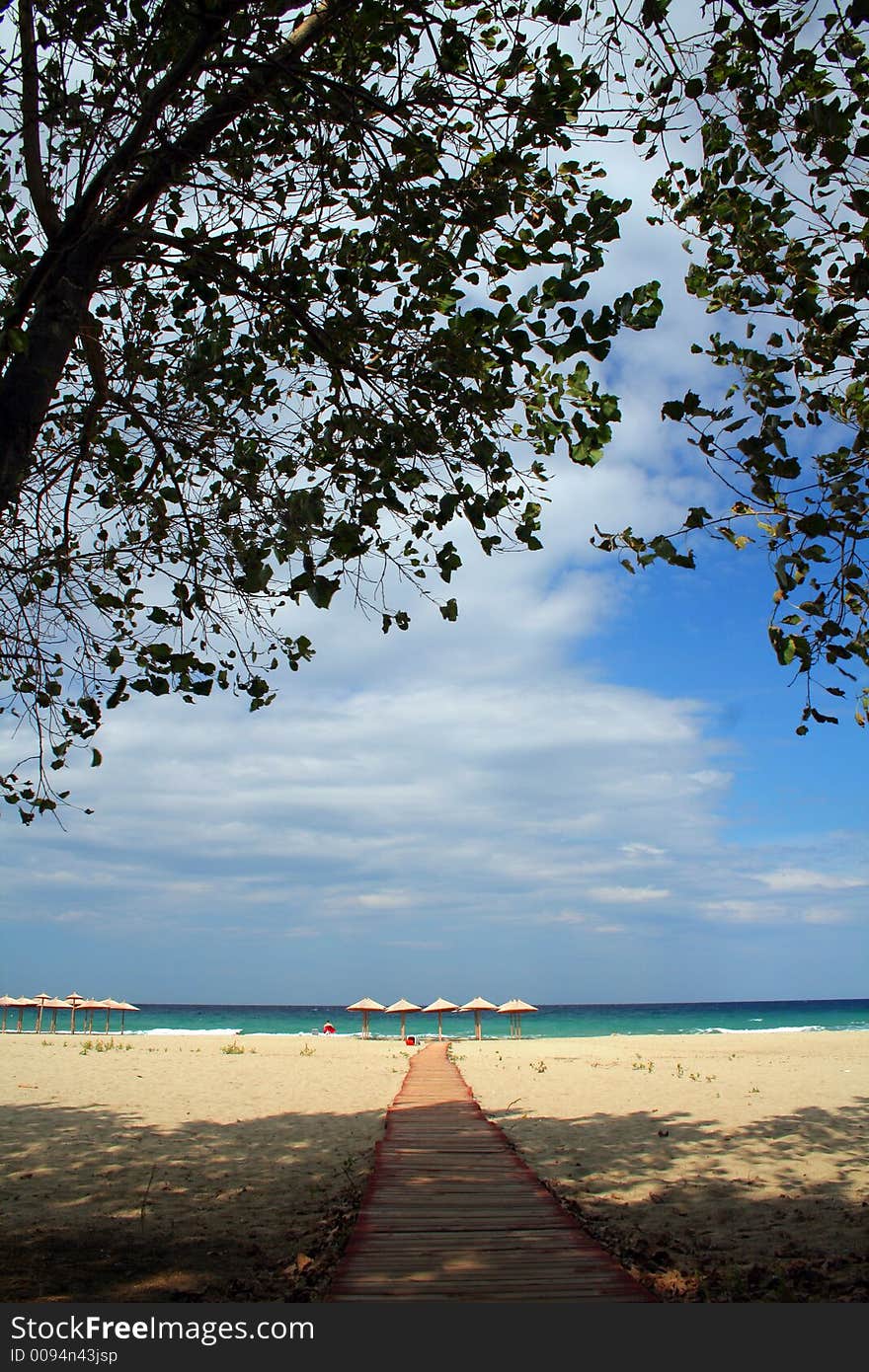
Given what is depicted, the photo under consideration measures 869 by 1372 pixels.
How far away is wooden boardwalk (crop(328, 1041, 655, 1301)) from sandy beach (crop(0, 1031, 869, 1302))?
24 centimetres

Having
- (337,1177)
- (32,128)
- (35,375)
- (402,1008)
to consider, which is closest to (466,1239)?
(337,1177)

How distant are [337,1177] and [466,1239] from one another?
370cm

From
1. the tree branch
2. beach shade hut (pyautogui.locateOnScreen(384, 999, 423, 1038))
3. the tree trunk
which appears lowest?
beach shade hut (pyautogui.locateOnScreen(384, 999, 423, 1038))

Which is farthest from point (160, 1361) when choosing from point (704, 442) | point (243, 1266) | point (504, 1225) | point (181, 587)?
point (704, 442)

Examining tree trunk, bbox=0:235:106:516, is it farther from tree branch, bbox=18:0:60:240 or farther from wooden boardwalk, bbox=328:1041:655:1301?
wooden boardwalk, bbox=328:1041:655:1301

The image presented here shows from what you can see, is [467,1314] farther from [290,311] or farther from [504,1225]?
[290,311]

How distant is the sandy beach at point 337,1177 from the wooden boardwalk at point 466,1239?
24cm

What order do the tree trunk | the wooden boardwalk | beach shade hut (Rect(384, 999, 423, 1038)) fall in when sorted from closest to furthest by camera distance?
the wooden boardwalk
the tree trunk
beach shade hut (Rect(384, 999, 423, 1038))

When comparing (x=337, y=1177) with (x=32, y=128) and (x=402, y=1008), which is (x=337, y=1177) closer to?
(x=32, y=128)

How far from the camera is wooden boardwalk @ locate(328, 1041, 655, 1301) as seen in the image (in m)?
4.40

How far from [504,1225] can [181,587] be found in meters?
4.96

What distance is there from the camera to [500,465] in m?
5.45

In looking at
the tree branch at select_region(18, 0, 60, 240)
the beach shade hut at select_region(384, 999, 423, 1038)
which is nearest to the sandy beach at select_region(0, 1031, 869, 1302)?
the tree branch at select_region(18, 0, 60, 240)

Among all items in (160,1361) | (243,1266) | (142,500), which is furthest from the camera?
(142,500)
